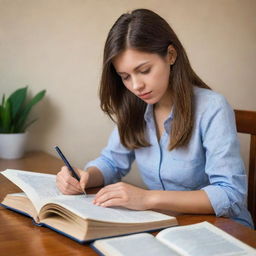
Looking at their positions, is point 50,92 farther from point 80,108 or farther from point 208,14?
point 208,14

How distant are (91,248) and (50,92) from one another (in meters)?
1.16

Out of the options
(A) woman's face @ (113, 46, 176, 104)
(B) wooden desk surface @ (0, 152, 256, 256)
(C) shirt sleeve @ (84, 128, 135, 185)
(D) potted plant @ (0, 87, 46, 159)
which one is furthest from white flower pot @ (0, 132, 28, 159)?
(A) woman's face @ (113, 46, 176, 104)

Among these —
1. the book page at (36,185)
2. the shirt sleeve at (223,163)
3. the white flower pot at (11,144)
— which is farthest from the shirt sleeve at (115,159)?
the white flower pot at (11,144)

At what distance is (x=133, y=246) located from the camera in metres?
0.82

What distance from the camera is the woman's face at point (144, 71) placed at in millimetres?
1204

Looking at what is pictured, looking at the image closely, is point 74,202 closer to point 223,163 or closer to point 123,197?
point 123,197

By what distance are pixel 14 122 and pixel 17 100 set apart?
0.09 meters

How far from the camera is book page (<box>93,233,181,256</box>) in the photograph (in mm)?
790

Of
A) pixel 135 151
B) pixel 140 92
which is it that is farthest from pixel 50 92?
pixel 140 92

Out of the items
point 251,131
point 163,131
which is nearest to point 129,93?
point 163,131

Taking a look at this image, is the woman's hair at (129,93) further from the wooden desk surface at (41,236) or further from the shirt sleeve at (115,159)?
the wooden desk surface at (41,236)

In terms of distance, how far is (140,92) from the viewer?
4.08ft

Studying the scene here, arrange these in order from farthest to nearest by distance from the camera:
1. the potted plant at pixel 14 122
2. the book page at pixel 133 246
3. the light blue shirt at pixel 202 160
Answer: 1. the potted plant at pixel 14 122
2. the light blue shirt at pixel 202 160
3. the book page at pixel 133 246

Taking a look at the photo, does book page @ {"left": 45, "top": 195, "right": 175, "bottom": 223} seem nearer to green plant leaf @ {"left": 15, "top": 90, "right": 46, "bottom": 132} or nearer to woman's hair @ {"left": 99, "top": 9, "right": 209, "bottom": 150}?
woman's hair @ {"left": 99, "top": 9, "right": 209, "bottom": 150}
